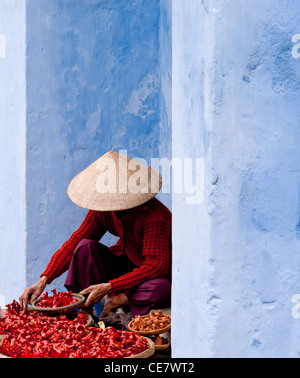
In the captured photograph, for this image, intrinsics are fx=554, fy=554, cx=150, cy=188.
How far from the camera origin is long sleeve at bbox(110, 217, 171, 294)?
11.0ft

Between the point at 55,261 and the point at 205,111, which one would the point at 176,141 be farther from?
the point at 55,261

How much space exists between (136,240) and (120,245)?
0.20m

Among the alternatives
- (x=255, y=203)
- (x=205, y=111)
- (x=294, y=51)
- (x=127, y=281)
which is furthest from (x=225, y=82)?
(x=127, y=281)

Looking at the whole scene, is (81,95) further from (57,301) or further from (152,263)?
(57,301)

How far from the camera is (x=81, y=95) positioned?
4.34 meters

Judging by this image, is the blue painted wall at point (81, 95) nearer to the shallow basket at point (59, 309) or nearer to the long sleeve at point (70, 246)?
the long sleeve at point (70, 246)

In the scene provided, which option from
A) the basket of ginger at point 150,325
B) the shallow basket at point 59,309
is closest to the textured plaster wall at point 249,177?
the basket of ginger at point 150,325

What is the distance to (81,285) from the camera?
3658mm

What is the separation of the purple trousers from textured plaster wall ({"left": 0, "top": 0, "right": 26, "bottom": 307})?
31.0 inches

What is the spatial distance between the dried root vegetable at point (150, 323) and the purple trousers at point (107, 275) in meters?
0.23

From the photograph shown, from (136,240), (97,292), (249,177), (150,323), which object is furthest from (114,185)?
(249,177)

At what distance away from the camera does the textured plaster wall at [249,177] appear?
1.80 meters

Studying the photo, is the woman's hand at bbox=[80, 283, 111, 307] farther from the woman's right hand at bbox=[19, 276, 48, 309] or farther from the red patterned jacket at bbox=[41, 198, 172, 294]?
the woman's right hand at bbox=[19, 276, 48, 309]
